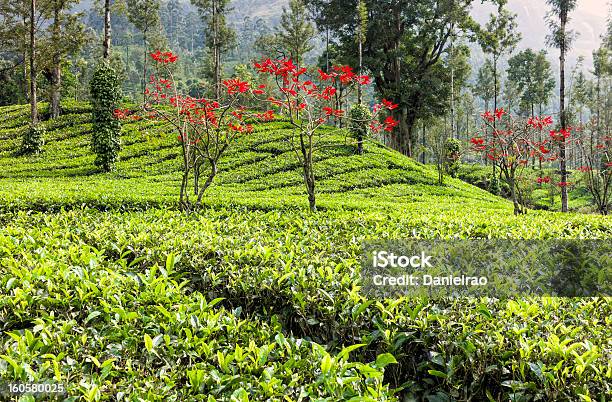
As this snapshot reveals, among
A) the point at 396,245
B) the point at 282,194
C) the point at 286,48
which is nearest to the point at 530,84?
the point at 286,48

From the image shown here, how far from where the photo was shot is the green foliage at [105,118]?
18.7 m

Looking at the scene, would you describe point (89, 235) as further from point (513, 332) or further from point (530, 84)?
point (530, 84)

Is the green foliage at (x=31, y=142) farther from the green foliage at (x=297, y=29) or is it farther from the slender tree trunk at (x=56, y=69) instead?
the green foliage at (x=297, y=29)

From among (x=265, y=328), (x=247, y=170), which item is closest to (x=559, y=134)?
(x=265, y=328)

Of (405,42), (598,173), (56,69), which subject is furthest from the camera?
(405,42)

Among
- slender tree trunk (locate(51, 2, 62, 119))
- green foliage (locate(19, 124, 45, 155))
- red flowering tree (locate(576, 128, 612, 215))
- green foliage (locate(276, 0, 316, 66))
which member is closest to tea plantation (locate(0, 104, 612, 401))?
red flowering tree (locate(576, 128, 612, 215))

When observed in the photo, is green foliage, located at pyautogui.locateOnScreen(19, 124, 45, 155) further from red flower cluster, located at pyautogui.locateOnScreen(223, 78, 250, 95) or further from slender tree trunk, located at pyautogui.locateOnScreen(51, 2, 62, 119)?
red flower cluster, located at pyautogui.locateOnScreen(223, 78, 250, 95)

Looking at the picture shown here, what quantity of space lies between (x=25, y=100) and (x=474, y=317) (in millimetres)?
56128

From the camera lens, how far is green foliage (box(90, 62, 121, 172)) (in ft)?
61.4

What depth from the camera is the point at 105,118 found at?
1914 centimetres

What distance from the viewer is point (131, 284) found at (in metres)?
3.76

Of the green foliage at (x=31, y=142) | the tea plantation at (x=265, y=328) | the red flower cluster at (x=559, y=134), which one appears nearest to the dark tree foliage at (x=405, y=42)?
the red flower cluster at (x=559, y=134)

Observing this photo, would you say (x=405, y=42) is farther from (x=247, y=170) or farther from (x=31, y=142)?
(x=31, y=142)

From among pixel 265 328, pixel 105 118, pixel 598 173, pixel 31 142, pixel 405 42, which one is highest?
pixel 405 42
